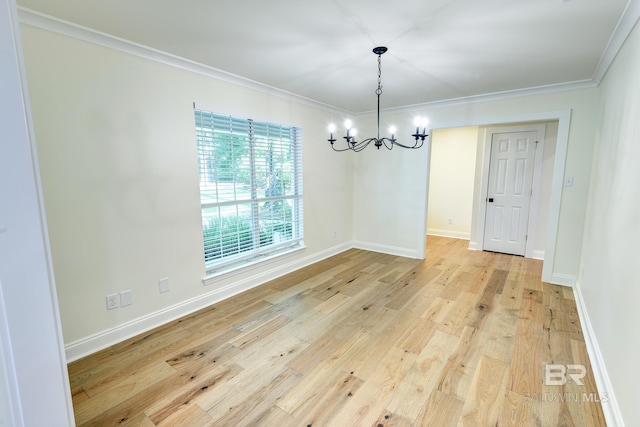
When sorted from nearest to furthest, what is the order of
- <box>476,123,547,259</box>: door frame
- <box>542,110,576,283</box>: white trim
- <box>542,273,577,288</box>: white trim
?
<box>542,110,576,283</box>: white trim → <box>542,273,577,288</box>: white trim → <box>476,123,547,259</box>: door frame

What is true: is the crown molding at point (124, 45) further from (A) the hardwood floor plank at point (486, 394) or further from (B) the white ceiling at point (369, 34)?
(A) the hardwood floor plank at point (486, 394)

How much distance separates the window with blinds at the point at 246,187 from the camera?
304 cm

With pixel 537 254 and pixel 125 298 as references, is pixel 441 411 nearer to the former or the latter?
pixel 125 298

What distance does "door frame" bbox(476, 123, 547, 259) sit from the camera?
462 cm

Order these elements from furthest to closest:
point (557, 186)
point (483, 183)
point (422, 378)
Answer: point (483, 183), point (557, 186), point (422, 378)

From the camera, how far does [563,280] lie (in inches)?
141

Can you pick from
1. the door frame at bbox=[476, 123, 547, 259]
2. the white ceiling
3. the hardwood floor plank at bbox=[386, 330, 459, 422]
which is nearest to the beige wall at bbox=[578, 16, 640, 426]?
the white ceiling

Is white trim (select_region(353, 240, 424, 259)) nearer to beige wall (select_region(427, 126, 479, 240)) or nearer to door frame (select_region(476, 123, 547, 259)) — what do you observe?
door frame (select_region(476, 123, 547, 259))

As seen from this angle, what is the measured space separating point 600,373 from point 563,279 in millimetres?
2040

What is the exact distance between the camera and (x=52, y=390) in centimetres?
106

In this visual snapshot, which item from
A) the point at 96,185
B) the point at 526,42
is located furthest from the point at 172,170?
the point at 526,42

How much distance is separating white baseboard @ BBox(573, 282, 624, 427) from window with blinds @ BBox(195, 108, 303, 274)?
10.5 feet

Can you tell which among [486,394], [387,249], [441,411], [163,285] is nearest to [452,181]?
[387,249]

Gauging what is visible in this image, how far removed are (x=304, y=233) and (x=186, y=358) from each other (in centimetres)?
237
